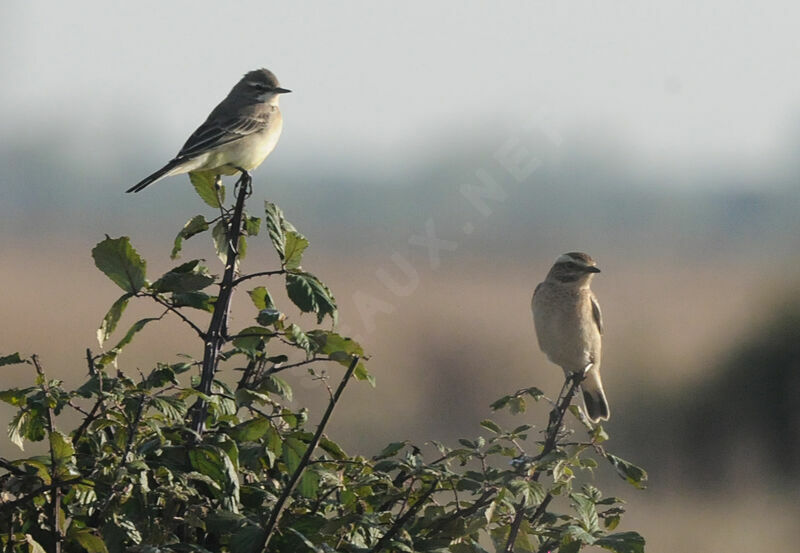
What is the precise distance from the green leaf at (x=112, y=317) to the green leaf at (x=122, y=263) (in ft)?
0.06

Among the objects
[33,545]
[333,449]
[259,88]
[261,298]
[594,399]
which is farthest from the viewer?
[259,88]

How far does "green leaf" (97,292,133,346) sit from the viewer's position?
1747 mm

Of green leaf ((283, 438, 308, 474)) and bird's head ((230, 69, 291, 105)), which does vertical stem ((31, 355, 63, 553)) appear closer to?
green leaf ((283, 438, 308, 474))

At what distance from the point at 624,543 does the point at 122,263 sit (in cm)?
80

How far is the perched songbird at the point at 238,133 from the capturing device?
4.76 m

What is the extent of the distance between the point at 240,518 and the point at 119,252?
439 mm

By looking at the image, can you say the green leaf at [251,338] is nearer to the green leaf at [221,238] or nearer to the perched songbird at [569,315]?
the green leaf at [221,238]

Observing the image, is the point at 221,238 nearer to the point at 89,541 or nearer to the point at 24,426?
the point at 24,426

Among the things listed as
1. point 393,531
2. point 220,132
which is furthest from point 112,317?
point 220,132

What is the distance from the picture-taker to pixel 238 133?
209 inches

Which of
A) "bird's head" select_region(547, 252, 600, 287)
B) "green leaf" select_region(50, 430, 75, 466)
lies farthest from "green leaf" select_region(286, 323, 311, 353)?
"bird's head" select_region(547, 252, 600, 287)

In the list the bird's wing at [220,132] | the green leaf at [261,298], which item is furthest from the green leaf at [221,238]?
the bird's wing at [220,132]

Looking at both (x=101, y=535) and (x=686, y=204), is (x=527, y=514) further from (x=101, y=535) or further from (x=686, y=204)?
(x=686, y=204)

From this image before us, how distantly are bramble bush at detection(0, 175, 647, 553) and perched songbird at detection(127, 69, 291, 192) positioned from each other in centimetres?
240
